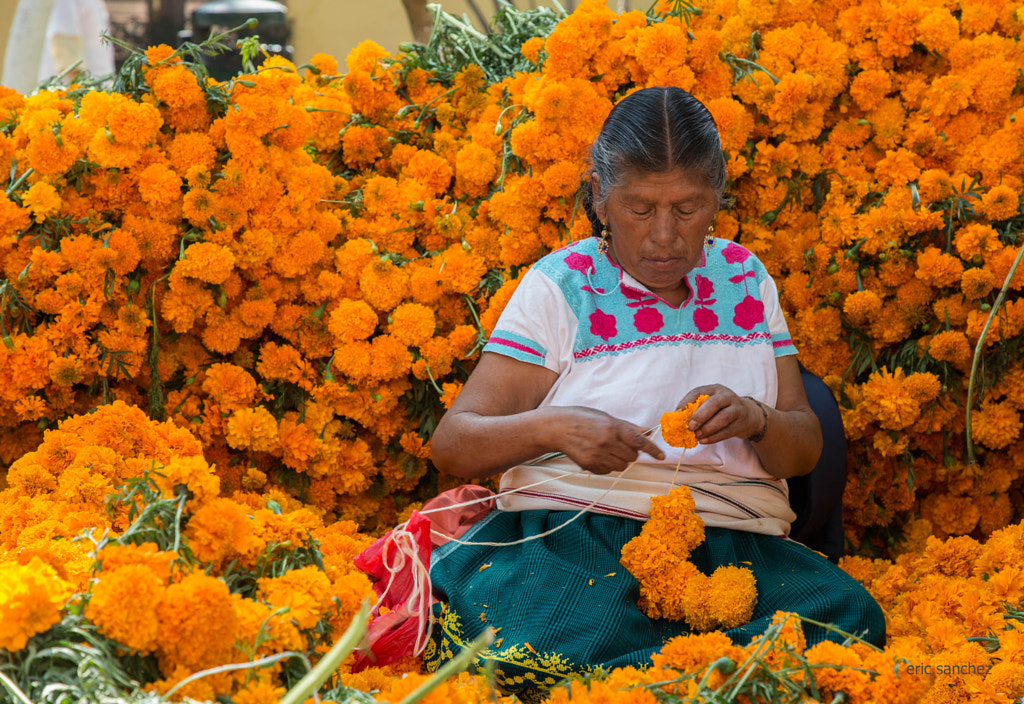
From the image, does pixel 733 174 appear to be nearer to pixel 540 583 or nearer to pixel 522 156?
pixel 522 156

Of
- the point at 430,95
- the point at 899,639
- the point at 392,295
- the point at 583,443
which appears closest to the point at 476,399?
the point at 583,443

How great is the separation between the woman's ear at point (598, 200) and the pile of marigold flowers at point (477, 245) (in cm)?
59

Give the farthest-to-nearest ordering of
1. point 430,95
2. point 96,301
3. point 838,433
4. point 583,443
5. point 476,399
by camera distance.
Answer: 1. point 430,95
2. point 96,301
3. point 838,433
4. point 476,399
5. point 583,443

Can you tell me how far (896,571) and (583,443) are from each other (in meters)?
1.16

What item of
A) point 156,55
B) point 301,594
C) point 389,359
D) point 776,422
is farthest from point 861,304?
point 156,55

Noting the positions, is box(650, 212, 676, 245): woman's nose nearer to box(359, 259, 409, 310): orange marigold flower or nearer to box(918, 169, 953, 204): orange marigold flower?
box(359, 259, 409, 310): orange marigold flower

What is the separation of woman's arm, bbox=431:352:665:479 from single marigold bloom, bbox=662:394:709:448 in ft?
0.24

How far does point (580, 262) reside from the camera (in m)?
2.46

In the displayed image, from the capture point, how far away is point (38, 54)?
684cm

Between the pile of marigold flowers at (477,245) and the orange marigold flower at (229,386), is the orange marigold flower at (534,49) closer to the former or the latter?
the pile of marigold flowers at (477,245)

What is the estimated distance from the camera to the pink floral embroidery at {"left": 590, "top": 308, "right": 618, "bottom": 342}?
2.38 m

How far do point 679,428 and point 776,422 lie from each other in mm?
358

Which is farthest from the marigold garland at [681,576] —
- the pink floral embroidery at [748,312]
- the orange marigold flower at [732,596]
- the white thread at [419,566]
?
the pink floral embroidery at [748,312]

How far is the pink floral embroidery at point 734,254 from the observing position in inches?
101
